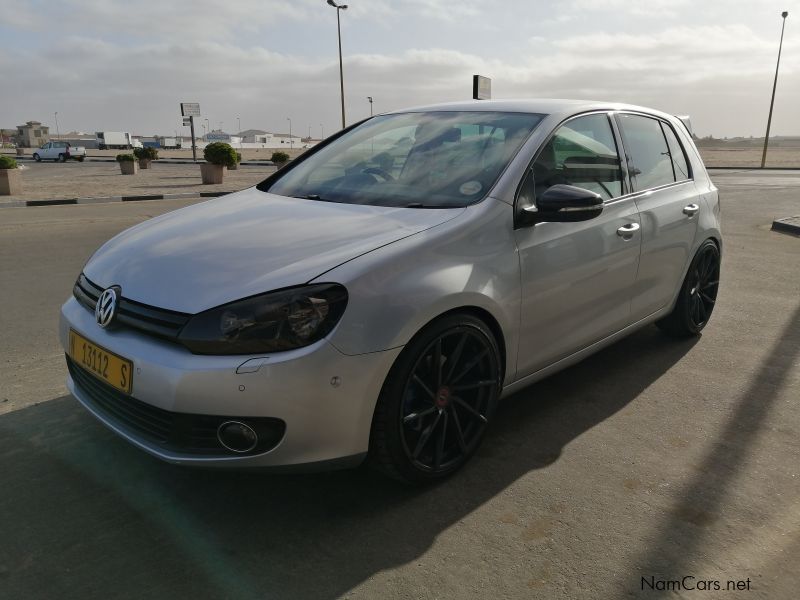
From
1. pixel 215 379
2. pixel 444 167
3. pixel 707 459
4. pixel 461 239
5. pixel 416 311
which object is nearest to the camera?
pixel 215 379

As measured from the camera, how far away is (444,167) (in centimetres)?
321

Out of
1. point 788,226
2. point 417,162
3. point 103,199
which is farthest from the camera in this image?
point 103,199

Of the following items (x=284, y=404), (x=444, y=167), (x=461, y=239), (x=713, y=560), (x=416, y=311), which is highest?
(x=444, y=167)

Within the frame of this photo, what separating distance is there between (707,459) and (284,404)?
6.49 ft

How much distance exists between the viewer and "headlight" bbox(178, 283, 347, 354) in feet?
7.30

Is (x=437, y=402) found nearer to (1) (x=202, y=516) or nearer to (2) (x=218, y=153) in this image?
(1) (x=202, y=516)

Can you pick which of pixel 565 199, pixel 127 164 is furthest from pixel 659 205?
pixel 127 164

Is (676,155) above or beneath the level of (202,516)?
above

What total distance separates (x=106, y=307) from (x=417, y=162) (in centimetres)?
164

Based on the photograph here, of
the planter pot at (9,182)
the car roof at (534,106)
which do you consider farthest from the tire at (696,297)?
the planter pot at (9,182)

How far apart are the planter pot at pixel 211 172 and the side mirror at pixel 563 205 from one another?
18.7 metres

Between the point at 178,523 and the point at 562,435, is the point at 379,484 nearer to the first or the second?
the point at 178,523

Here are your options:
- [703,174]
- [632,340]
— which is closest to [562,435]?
[632,340]

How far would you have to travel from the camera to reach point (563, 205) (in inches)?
114
